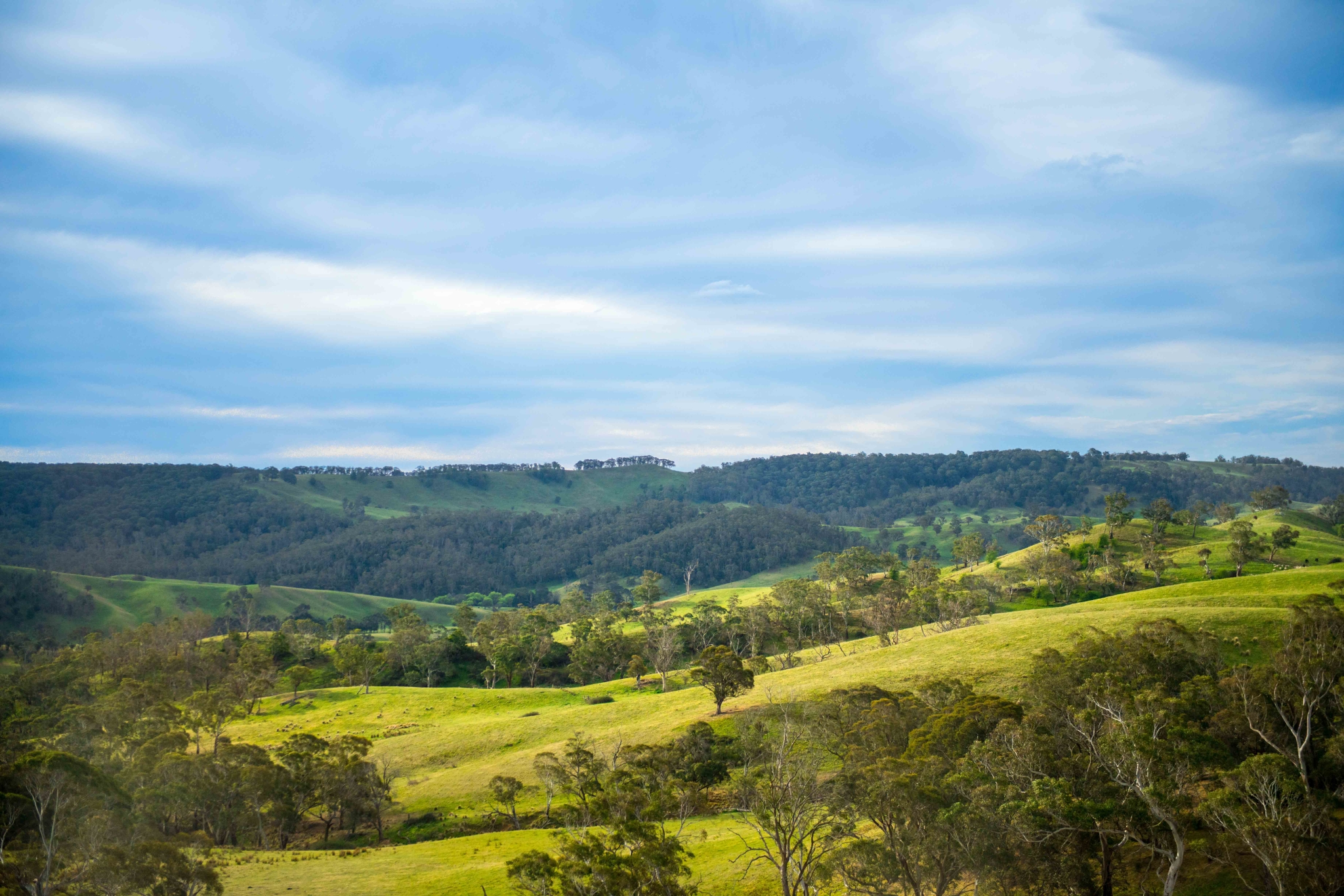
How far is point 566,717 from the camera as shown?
79500 millimetres

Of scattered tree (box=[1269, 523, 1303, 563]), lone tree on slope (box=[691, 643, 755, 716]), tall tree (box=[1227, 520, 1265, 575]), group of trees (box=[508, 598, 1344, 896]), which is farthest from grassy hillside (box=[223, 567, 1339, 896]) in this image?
scattered tree (box=[1269, 523, 1303, 563])

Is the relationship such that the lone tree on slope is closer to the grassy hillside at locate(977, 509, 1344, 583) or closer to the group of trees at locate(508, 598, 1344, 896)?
the group of trees at locate(508, 598, 1344, 896)

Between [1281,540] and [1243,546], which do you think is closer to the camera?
[1243,546]

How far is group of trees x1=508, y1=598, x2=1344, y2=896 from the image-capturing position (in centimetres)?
2861

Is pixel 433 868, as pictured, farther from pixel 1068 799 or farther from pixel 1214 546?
pixel 1214 546

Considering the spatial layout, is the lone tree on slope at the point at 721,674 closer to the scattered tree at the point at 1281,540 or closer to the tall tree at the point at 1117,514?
the scattered tree at the point at 1281,540

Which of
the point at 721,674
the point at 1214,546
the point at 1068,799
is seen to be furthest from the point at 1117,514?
the point at 1068,799

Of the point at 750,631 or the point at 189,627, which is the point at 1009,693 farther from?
the point at 189,627

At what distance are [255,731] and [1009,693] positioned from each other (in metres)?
82.1

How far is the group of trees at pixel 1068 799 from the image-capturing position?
28609 millimetres

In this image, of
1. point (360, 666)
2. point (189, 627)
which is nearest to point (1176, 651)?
point (360, 666)

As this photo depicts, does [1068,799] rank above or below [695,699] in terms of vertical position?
above

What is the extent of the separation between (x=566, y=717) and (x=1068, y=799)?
58.7 metres

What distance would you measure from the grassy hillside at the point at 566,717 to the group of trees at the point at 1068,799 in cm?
971
